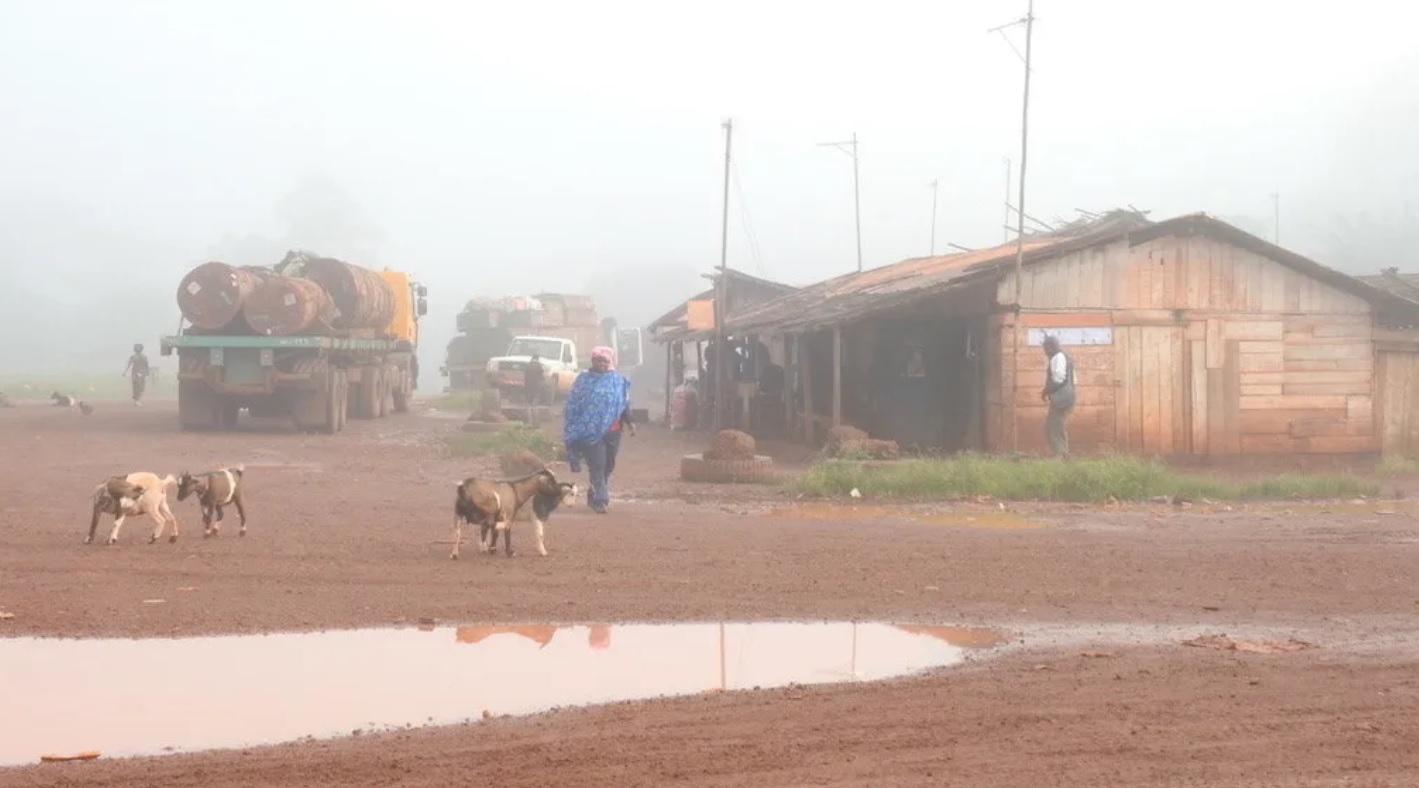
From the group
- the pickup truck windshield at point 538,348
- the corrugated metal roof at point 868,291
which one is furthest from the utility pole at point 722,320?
the pickup truck windshield at point 538,348

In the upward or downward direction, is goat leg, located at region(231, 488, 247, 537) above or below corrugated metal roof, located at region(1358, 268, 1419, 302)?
below

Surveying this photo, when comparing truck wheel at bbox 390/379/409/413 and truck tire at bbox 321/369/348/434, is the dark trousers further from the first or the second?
truck wheel at bbox 390/379/409/413

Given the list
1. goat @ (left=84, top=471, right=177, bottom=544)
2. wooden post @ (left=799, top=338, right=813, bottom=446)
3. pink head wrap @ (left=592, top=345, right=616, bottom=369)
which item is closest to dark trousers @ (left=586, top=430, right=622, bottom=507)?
pink head wrap @ (left=592, top=345, right=616, bottom=369)

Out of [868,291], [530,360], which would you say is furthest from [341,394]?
[530,360]

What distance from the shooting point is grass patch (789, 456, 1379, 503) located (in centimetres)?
1675

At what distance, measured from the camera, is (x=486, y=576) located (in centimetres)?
1049

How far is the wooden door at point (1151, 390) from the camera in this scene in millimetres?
21219

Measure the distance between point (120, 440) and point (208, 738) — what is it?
64.5ft

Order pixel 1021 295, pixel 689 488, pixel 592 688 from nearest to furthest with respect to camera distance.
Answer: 1. pixel 592 688
2. pixel 689 488
3. pixel 1021 295

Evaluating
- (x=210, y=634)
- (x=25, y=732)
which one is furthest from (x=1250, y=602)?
(x=25, y=732)

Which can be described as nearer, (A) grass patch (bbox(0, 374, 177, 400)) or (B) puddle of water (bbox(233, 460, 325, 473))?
(B) puddle of water (bbox(233, 460, 325, 473))

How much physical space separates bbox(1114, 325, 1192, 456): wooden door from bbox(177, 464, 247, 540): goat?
41.2 ft

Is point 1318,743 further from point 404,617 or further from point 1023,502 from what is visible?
point 1023,502

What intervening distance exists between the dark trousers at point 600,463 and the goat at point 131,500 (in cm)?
396
